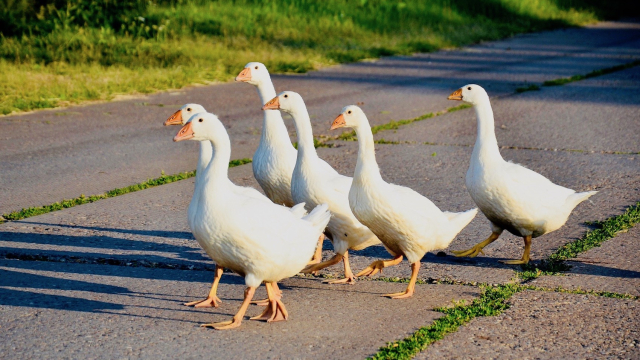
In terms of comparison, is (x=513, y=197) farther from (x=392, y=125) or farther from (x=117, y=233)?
(x=392, y=125)

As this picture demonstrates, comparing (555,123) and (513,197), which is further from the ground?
(513,197)

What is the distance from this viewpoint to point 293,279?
16.1ft

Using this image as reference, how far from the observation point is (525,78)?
13320 millimetres

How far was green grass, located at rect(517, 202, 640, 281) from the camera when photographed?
4.90m

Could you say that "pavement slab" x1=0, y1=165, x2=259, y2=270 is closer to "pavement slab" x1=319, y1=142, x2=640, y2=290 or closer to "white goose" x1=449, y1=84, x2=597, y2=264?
"pavement slab" x1=319, y1=142, x2=640, y2=290

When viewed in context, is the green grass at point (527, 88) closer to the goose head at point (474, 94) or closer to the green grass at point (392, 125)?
the green grass at point (392, 125)

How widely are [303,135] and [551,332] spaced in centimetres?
188

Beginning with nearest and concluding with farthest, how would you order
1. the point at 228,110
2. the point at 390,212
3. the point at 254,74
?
the point at 390,212, the point at 254,74, the point at 228,110

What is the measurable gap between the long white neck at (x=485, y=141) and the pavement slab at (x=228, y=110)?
3.14 meters

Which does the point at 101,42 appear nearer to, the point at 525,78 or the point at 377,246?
the point at 525,78

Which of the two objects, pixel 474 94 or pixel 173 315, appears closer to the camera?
pixel 173 315

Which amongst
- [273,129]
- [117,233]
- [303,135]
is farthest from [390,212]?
[117,233]

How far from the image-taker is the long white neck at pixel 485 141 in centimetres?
517

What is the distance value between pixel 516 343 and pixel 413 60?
38.5ft
